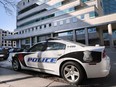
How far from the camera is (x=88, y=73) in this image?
486 cm

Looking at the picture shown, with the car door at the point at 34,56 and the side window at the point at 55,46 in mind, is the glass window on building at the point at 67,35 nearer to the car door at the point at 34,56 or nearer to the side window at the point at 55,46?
the car door at the point at 34,56

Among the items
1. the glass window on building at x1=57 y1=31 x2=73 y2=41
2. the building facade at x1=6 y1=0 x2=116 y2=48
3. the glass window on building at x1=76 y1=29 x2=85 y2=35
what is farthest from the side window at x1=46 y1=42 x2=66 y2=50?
the glass window on building at x1=57 y1=31 x2=73 y2=41

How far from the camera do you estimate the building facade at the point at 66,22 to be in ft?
116

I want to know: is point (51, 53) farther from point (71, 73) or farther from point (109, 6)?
point (109, 6)

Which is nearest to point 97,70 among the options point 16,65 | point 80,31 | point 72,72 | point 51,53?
point 72,72

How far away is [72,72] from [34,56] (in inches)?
85.0

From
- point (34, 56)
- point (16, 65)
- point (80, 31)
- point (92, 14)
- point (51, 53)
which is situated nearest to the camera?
point (51, 53)

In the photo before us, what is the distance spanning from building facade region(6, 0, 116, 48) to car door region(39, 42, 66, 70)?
2718cm

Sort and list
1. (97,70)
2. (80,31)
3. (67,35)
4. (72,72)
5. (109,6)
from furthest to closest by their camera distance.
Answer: (109,6) → (67,35) → (80,31) → (72,72) → (97,70)

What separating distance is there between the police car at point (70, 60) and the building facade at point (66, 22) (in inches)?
1067

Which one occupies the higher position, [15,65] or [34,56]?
[34,56]

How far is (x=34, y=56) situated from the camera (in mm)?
6562

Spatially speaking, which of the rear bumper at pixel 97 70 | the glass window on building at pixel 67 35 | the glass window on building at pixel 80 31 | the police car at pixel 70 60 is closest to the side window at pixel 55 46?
the police car at pixel 70 60

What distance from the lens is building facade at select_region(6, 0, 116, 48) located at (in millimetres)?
35397
